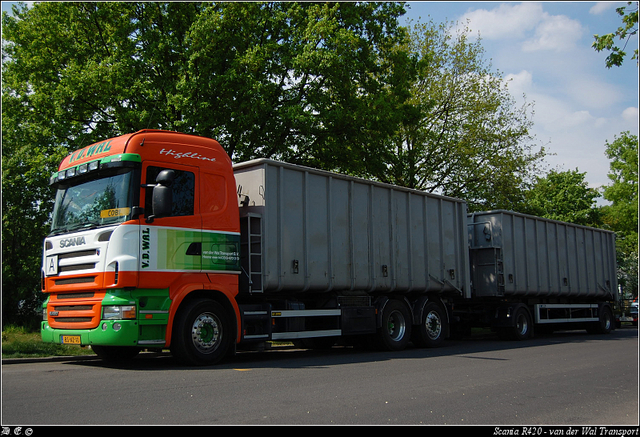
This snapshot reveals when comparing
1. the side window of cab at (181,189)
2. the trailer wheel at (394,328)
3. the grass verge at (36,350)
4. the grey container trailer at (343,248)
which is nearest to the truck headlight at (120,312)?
the side window of cab at (181,189)

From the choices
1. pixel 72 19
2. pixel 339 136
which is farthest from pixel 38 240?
pixel 339 136

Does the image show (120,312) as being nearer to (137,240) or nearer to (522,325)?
(137,240)

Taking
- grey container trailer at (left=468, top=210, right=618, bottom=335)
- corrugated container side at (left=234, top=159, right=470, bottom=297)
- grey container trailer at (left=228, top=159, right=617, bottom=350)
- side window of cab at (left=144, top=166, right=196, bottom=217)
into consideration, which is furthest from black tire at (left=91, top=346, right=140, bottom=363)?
grey container trailer at (left=468, top=210, right=618, bottom=335)

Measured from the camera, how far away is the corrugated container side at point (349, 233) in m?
11.3

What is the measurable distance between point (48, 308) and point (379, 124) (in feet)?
37.2

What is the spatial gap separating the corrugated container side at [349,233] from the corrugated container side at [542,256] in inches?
73.1

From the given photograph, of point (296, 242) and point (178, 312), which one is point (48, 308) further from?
point (296, 242)

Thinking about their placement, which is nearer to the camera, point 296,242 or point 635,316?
point 296,242

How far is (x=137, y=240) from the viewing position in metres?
9.22

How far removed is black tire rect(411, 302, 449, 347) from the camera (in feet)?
46.3

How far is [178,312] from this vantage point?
9703 mm

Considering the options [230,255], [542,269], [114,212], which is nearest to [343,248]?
[230,255]

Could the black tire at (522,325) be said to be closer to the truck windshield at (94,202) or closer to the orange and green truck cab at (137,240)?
the orange and green truck cab at (137,240)

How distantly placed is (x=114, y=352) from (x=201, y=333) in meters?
2.25
